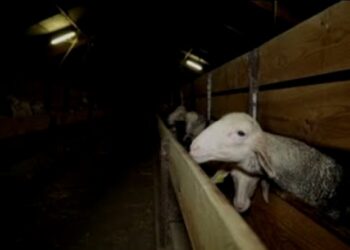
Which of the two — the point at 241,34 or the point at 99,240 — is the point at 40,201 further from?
the point at 241,34

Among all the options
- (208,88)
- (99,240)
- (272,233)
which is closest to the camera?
(272,233)

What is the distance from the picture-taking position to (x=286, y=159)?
211 cm

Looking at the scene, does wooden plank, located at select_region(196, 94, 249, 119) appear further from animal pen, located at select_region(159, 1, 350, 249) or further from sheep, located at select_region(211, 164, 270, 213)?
sheep, located at select_region(211, 164, 270, 213)

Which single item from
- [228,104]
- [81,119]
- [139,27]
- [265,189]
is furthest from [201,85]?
[139,27]

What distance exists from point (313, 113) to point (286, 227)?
0.76 metres

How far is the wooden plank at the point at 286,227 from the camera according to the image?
176 centimetres

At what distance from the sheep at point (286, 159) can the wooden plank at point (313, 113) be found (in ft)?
0.44

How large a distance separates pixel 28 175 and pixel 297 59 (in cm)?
535

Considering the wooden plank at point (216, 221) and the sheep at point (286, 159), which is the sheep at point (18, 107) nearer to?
the sheep at point (286, 159)

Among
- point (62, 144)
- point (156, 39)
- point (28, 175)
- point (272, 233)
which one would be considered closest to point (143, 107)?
point (156, 39)

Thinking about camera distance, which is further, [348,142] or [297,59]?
[297,59]

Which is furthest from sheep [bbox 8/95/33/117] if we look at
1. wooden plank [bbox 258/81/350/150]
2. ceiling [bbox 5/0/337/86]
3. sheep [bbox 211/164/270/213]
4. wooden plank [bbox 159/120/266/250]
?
wooden plank [bbox 159/120/266/250]

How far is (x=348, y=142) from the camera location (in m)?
1.60

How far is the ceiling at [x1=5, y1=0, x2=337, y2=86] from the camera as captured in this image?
4.99 metres
